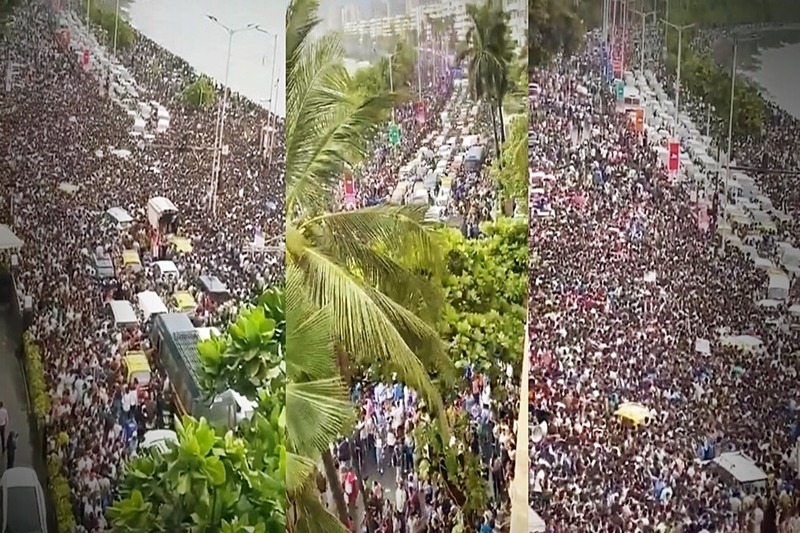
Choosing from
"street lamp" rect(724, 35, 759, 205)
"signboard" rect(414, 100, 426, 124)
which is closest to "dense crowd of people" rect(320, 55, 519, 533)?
"signboard" rect(414, 100, 426, 124)

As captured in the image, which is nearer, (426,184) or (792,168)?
(792,168)

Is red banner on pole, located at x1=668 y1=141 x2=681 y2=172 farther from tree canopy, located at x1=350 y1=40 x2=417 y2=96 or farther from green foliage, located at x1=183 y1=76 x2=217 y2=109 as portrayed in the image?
green foliage, located at x1=183 y1=76 x2=217 y2=109

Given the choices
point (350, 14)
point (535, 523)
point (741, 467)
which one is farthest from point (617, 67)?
point (535, 523)

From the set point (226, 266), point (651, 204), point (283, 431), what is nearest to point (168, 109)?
point (226, 266)

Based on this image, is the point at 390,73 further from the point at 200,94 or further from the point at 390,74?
the point at 200,94

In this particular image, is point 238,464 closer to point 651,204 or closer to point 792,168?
point 651,204

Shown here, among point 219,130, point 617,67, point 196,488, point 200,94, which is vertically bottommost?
point 196,488

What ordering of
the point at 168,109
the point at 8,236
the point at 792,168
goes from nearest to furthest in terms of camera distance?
the point at 792,168 < the point at 8,236 < the point at 168,109
